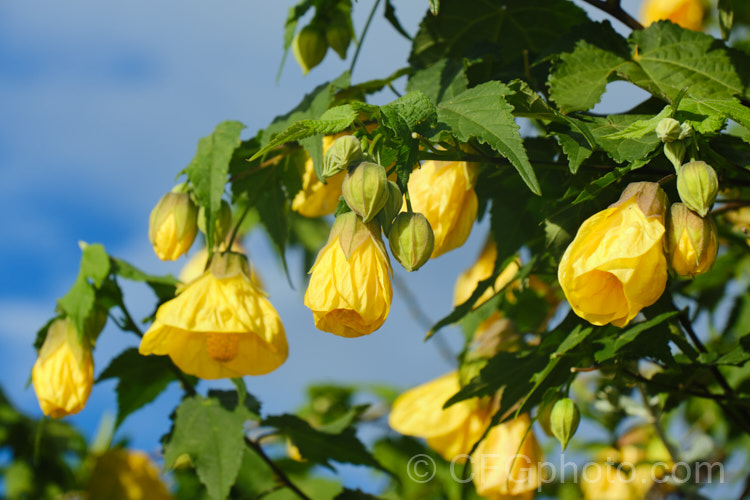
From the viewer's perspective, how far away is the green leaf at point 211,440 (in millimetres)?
1295

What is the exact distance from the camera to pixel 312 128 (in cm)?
86

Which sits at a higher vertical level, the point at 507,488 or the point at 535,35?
the point at 535,35

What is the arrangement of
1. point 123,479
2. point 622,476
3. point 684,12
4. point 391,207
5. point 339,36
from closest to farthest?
1. point 391,207
2. point 339,36
3. point 684,12
4. point 622,476
5. point 123,479

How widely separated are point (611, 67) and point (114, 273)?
888mm

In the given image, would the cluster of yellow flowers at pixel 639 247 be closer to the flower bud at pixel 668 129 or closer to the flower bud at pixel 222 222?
the flower bud at pixel 668 129

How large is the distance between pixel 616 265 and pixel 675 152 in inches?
5.4

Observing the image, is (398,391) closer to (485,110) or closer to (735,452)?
(735,452)

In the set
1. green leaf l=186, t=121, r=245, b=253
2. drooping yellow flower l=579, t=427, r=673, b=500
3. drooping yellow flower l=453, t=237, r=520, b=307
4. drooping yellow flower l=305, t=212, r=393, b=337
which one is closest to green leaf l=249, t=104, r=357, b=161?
drooping yellow flower l=305, t=212, r=393, b=337

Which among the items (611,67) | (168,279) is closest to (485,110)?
(611,67)

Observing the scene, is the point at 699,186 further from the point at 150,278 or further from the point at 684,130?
the point at 150,278

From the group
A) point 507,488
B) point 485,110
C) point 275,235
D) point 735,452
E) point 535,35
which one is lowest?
point 735,452

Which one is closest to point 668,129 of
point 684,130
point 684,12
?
point 684,130

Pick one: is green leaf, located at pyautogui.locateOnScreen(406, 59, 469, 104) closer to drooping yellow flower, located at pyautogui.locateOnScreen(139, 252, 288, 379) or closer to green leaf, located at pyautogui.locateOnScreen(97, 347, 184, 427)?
drooping yellow flower, located at pyautogui.locateOnScreen(139, 252, 288, 379)

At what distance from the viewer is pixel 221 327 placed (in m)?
1.19
